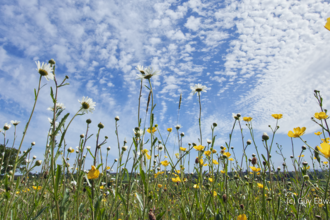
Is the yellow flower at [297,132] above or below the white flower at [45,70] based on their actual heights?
below

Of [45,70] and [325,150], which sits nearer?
[325,150]

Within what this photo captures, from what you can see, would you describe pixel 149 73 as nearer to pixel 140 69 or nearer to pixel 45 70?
pixel 140 69

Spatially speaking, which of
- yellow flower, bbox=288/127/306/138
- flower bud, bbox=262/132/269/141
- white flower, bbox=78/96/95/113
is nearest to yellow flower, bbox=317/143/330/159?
yellow flower, bbox=288/127/306/138

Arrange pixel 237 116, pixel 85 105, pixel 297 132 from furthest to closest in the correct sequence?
pixel 237 116
pixel 85 105
pixel 297 132

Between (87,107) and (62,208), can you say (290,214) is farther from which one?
(87,107)

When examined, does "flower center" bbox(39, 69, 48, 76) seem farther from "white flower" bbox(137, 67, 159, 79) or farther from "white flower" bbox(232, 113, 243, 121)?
"white flower" bbox(232, 113, 243, 121)

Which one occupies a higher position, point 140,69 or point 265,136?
point 140,69

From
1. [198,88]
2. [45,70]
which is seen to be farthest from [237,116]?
[45,70]

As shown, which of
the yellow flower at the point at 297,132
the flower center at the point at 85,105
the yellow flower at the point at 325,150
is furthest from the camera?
the flower center at the point at 85,105

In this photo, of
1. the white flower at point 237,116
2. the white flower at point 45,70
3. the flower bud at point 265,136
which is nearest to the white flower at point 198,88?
the white flower at point 237,116

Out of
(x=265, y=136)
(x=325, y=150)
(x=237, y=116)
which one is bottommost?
(x=325, y=150)

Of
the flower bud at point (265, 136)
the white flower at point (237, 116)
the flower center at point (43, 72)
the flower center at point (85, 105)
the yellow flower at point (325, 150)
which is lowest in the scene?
the yellow flower at point (325, 150)

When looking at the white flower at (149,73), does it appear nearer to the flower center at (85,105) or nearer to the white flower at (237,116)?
the flower center at (85,105)

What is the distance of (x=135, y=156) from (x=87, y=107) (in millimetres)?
620
